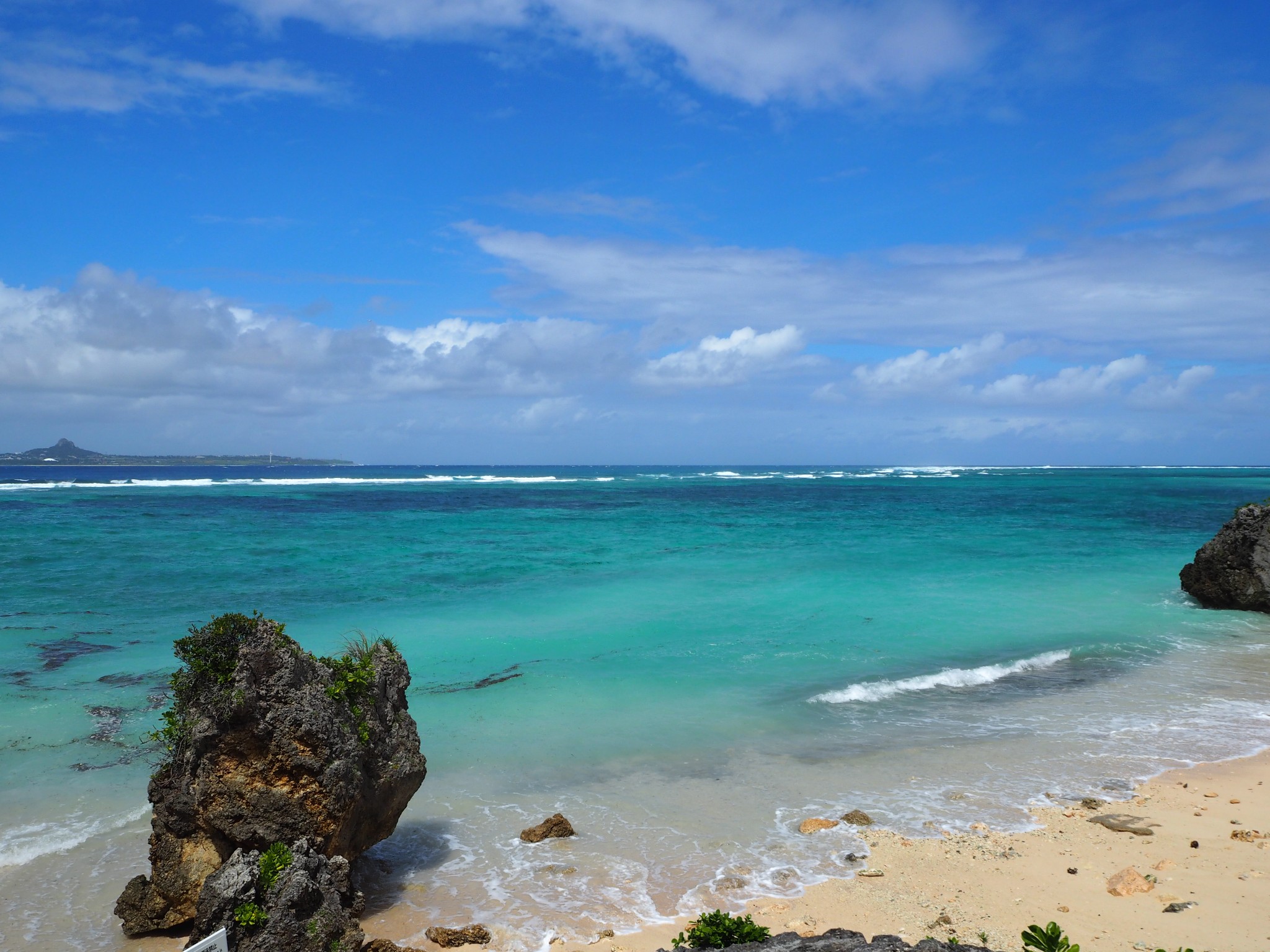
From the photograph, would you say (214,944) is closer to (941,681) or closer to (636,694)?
(636,694)

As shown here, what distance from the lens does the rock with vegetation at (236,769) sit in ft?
21.6

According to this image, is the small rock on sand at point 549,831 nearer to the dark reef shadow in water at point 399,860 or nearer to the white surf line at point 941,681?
the dark reef shadow in water at point 399,860

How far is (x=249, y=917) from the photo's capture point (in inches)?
241

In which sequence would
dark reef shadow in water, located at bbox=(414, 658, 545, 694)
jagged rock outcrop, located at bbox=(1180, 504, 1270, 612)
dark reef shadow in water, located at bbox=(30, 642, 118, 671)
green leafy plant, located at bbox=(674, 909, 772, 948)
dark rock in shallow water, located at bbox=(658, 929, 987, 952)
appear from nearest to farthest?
dark rock in shallow water, located at bbox=(658, 929, 987, 952), green leafy plant, located at bbox=(674, 909, 772, 948), dark reef shadow in water, located at bbox=(414, 658, 545, 694), dark reef shadow in water, located at bbox=(30, 642, 118, 671), jagged rock outcrop, located at bbox=(1180, 504, 1270, 612)

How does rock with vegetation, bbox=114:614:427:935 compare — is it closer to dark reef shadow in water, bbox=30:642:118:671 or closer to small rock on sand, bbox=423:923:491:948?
small rock on sand, bbox=423:923:491:948

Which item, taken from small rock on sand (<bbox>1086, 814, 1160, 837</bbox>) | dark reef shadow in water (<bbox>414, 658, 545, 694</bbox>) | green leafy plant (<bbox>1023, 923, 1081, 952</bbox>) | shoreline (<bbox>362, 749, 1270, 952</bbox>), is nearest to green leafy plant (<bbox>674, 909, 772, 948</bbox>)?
shoreline (<bbox>362, 749, 1270, 952</bbox>)

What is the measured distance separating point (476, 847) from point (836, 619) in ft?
42.3

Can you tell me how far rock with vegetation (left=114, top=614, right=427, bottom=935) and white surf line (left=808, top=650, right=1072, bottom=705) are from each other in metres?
8.60

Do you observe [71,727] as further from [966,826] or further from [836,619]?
[836,619]

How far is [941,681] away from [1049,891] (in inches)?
297

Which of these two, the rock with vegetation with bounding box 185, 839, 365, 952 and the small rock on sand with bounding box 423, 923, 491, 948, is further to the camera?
the small rock on sand with bounding box 423, 923, 491, 948

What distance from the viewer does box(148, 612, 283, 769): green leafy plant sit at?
663 centimetres

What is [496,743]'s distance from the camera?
11.3 metres

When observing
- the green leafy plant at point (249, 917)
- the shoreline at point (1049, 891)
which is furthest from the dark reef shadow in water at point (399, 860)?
the green leafy plant at point (249, 917)
